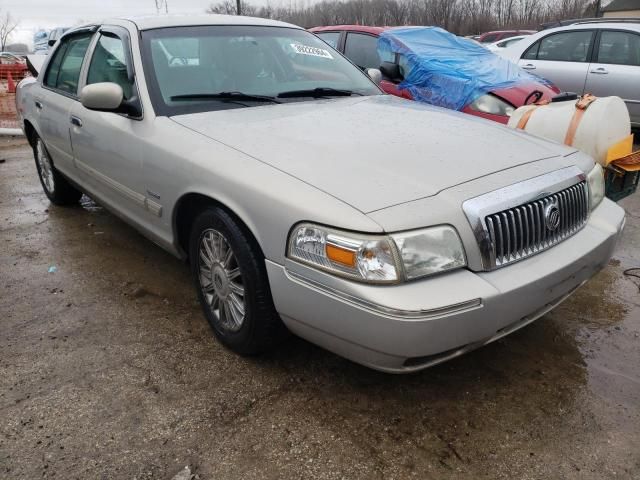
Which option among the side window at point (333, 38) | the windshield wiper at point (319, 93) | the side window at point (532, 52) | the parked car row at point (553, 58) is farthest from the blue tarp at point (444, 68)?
the windshield wiper at point (319, 93)

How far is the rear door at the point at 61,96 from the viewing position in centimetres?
392

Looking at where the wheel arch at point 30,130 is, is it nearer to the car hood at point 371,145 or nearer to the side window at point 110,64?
the side window at point 110,64

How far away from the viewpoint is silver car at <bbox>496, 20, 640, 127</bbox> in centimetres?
708

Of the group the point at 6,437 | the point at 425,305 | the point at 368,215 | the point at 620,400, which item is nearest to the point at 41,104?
the point at 6,437

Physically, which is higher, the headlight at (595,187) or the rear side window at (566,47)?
the rear side window at (566,47)

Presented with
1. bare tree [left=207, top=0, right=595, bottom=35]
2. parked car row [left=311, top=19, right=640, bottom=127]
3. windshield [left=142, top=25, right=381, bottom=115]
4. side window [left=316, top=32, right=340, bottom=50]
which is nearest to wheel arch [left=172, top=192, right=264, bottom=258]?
windshield [left=142, top=25, right=381, bottom=115]

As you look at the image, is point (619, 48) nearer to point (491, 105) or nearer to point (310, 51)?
point (491, 105)

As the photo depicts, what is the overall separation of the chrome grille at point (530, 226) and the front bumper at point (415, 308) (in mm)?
50

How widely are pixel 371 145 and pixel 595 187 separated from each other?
1.23m

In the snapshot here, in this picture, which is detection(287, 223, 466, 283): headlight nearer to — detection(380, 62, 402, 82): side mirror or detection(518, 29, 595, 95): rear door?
detection(380, 62, 402, 82): side mirror

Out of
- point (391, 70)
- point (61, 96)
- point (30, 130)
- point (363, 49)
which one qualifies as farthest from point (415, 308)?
point (363, 49)

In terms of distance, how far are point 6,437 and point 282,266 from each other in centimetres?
128

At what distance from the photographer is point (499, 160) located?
94.1 inches

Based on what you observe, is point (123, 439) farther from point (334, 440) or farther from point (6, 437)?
point (334, 440)
